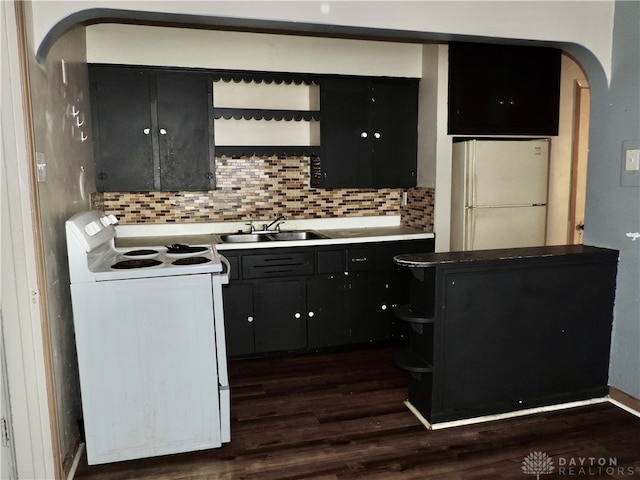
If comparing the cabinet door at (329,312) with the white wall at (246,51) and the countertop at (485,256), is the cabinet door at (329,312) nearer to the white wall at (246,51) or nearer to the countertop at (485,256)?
the countertop at (485,256)

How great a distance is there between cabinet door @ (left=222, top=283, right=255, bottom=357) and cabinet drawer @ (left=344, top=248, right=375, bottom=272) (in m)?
0.76

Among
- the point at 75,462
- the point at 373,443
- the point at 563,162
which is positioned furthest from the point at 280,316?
the point at 563,162

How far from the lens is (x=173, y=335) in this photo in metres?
2.35

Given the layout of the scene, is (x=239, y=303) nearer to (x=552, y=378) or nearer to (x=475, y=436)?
(x=475, y=436)

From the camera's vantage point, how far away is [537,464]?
233 cm

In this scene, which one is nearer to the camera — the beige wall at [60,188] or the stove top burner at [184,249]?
the beige wall at [60,188]

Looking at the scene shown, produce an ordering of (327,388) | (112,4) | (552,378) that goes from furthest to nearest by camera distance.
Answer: (327,388) < (552,378) < (112,4)

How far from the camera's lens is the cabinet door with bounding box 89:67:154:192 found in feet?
11.4

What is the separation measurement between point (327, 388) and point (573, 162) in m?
2.98

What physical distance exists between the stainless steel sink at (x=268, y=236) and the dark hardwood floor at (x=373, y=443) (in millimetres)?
1223

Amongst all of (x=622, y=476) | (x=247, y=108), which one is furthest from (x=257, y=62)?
(x=622, y=476)

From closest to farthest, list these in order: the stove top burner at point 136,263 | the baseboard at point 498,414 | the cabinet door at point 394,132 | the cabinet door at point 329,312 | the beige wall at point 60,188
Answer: the beige wall at point 60,188, the stove top burner at point 136,263, the baseboard at point 498,414, the cabinet door at point 329,312, the cabinet door at point 394,132

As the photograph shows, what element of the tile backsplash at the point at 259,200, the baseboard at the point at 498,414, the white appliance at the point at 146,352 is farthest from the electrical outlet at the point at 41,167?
the baseboard at the point at 498,414

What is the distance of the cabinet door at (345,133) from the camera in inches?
152
